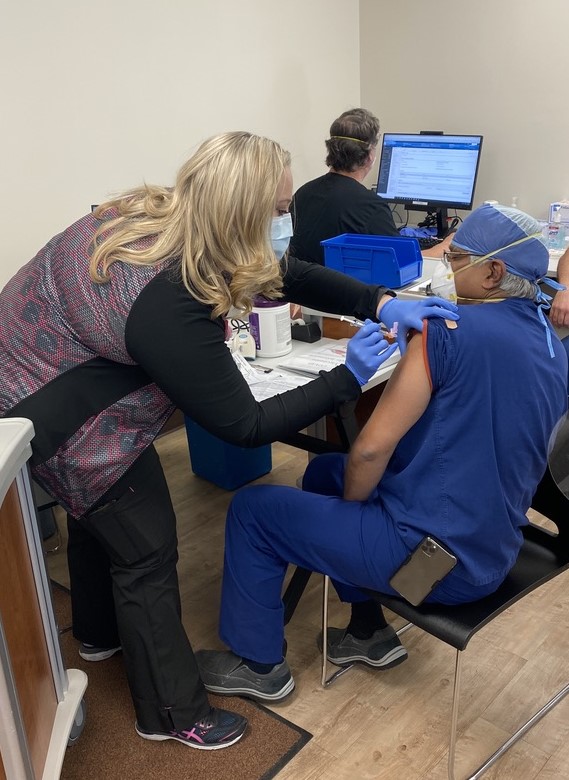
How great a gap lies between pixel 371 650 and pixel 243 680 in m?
0.36

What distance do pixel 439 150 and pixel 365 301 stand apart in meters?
2.05

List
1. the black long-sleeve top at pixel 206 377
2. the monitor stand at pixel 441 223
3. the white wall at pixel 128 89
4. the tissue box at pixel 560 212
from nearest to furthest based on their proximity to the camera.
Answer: the black long-sleeve top at pixel 206 377
the white wall at pixel 128 89
the tissue box at pixel 560 212
the monitor stand at pixel 441 223

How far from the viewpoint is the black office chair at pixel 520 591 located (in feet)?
4.39

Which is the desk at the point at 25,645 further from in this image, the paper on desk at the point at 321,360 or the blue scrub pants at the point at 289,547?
the paper on desk at the point at 321,360

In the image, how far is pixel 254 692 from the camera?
171 cm

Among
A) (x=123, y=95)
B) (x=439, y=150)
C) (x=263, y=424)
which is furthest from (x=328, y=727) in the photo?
(x=439, y=150)

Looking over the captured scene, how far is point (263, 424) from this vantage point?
1404 mm

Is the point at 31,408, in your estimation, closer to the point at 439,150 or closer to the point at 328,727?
the point at 328,727

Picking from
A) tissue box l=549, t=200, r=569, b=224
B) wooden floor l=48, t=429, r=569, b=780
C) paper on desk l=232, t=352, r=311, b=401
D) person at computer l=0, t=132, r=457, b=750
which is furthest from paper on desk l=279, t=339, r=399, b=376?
tissue box l=549, t=200, r=569, b=224

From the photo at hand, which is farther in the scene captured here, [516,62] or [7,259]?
[516,62]

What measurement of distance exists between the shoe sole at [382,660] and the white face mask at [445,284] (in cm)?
96

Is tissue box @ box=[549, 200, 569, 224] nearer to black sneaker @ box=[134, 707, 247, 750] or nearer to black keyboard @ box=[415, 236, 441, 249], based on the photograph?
black keyboard @ box=[415, 236, 441, 249]

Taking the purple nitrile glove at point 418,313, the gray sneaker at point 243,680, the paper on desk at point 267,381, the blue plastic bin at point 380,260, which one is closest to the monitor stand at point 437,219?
the blue plastic bin at point 380,260

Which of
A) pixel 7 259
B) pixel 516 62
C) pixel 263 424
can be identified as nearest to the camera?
pixel 263 424
